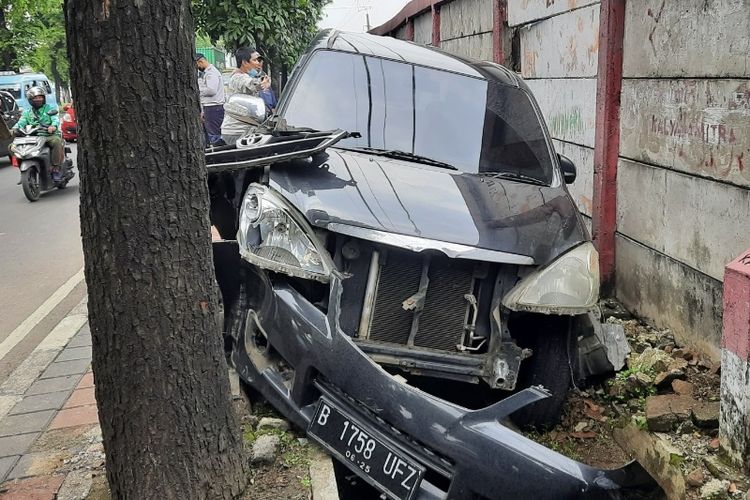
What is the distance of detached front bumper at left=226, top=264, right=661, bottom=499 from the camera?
2682mm

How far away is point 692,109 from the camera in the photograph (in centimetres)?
448

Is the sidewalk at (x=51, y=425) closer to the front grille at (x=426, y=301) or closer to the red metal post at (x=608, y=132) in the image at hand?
the front grille at (x=426, y=301)

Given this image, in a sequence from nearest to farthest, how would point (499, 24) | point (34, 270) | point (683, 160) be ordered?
point (683, 160) < point (34, 270) < point (499, 24)

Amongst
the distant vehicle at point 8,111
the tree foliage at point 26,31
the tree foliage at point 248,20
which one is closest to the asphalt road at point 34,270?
the tree foliage at point 248,20

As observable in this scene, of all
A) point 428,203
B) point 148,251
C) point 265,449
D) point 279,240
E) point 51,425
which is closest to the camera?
point 148,251

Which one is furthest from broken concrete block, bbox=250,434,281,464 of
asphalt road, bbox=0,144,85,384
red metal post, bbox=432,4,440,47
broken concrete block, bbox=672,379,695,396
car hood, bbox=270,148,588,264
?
red metal post, bbox=432,4,440,47

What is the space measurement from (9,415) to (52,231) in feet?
19.2

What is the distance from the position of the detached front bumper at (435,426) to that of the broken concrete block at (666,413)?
1.85ft

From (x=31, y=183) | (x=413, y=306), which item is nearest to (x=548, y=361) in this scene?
(x=413, y=306)

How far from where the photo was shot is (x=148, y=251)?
94.3 inches

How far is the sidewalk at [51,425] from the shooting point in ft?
9.95

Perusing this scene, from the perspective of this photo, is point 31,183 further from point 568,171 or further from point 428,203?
point 428,203

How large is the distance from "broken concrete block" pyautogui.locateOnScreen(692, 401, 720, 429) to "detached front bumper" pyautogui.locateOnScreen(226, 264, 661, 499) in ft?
1.97

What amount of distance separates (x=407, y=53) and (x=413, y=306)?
2020 millimetres
